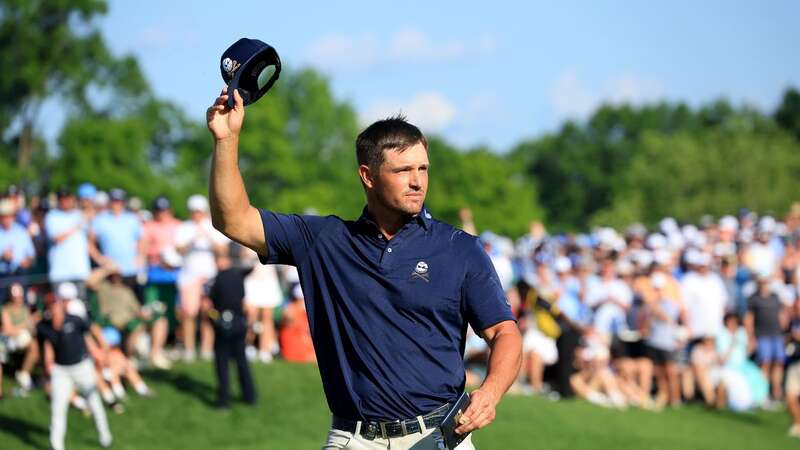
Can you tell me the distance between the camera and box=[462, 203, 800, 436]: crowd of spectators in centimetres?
1722

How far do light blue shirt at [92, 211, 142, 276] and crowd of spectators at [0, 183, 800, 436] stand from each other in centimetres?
2

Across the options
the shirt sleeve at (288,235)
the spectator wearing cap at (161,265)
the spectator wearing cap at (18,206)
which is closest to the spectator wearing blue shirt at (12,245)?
the spectator wearing cap at (18,206)

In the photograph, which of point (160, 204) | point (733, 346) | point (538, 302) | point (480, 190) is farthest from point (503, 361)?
point (480, 190)

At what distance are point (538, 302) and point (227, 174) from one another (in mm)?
12700

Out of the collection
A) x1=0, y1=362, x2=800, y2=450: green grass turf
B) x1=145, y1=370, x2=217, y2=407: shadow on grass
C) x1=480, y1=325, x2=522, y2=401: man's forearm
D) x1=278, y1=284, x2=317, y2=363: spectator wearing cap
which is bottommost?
x1=0, y1=362, x2=800, y2=450: green grass turf

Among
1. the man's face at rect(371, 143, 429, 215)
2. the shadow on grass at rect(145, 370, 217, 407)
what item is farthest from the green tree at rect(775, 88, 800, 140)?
the man's face at rect(371, 143, 429, 215)

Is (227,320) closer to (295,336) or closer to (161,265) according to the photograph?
(161,265)

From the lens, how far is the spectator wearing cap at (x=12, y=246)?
13695mm

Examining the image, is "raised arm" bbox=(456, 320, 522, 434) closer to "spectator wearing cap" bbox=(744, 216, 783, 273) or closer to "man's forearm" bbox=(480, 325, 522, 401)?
"man's forearm" bbox=(480, 325, 522, 401)

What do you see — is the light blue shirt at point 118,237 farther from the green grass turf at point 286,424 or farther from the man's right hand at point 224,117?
the man's right hand at point 224,117

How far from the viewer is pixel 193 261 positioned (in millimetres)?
15344

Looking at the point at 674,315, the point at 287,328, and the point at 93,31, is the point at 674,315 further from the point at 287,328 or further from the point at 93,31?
the point at 93,31

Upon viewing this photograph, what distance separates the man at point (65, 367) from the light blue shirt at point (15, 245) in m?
1.51

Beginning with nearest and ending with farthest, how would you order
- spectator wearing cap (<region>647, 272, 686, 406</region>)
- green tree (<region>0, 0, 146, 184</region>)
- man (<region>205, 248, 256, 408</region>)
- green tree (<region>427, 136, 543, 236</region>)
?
man (<region>205, 248, 256, 408</region>) → spectator wearing cap (<region>647, 272, 686, 406</region>) → green tree (<region>0, 0, 146, 184</region>) → green tree (<region>427, 136, 543, 236</region>)
